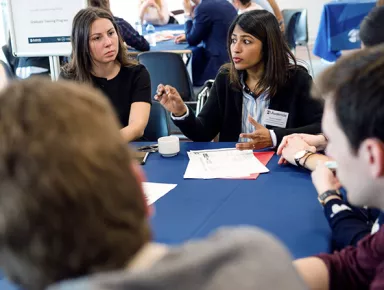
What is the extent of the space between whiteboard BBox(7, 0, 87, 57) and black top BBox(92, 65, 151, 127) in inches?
33.1

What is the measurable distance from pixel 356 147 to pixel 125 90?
185 centimetres

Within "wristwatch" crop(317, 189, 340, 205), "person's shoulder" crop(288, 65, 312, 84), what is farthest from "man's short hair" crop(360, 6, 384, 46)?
"wristwatch" crop(317, 189, 340, 205)

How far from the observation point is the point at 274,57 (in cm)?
237

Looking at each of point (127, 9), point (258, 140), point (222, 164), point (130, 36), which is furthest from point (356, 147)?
point (127, 9)

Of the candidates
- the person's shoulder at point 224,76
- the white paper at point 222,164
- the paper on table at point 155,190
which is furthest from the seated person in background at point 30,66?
the paper on table at point 155,190

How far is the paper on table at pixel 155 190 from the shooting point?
5.24ft

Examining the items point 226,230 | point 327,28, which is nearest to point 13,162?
point 226,230

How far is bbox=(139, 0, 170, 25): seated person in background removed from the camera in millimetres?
6613

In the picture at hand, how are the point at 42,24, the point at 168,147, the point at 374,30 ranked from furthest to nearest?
the point at 42,24
the point at 374,30
the point at 168,147

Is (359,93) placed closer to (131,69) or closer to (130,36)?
(131,69)

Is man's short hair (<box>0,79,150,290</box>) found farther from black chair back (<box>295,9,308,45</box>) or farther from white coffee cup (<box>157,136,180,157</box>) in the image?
black chair back (<box>295,9,308,45</box>)

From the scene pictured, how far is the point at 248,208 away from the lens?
4.86ft

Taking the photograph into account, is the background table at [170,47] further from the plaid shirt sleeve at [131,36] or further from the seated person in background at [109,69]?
the seated person in background at [109,69]

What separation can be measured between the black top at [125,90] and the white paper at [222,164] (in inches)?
26.0
